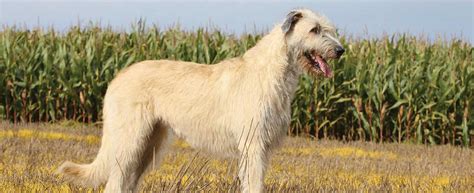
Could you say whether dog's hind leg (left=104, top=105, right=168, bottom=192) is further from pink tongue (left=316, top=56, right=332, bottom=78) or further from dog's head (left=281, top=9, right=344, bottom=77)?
pink tongue (left=316, top=56, right=332, bottom=78)

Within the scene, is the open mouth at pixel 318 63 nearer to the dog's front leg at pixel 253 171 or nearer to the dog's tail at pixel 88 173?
the dog's front leg at pixel 253 171

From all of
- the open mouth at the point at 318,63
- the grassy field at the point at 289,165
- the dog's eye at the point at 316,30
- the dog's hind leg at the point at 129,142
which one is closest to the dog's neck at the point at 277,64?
the open mouth at the point at 318,63

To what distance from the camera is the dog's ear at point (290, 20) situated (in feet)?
20.1

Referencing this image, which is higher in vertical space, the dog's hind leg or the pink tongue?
the pink tongue

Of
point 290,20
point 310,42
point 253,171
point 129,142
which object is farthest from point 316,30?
point 129,142

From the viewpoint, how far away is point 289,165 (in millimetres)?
10555

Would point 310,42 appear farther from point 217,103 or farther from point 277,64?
point 217,103

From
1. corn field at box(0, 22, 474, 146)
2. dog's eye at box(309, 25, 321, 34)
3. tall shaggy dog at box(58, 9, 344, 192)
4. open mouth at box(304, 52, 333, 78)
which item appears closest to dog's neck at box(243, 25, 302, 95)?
tall shaggy dog at box(58, 9, 344, 192)

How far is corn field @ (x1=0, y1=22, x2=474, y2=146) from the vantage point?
615 inches

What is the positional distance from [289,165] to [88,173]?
4.24 metres

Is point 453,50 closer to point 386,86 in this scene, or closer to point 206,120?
point 386,86

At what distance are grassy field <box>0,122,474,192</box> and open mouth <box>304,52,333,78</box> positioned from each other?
1200 mm

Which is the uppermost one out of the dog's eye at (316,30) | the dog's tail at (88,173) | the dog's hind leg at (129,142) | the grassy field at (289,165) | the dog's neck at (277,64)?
the dog's eye at (316,30)

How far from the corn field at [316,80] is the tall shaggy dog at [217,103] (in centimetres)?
903
